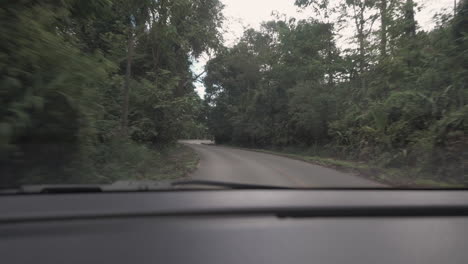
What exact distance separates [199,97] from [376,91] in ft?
30.5

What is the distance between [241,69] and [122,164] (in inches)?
1270

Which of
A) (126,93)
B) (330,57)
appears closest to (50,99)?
(126,93)

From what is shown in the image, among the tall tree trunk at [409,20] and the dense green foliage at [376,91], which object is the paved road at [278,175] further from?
the tall tree trunk at [409,20]

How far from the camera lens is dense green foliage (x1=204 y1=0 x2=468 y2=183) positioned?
922 cm

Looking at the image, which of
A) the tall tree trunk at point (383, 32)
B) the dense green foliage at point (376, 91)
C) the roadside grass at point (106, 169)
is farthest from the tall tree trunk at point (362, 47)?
the roadside grass at point (106, 169)

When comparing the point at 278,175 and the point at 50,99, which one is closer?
the point at 50,99

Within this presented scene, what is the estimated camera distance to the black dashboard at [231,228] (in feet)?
5.90

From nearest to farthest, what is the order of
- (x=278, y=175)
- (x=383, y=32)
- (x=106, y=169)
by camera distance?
(x=106, y=169)
(x=278, y=175)
(x=383, y=32)

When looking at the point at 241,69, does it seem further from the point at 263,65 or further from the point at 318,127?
the point at 318,127

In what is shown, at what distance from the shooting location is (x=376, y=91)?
589 inches

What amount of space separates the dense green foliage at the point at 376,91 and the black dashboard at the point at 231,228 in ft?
20.7

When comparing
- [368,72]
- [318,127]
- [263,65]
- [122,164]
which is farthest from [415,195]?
[263,65]

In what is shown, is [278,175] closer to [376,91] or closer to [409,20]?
[376,91]

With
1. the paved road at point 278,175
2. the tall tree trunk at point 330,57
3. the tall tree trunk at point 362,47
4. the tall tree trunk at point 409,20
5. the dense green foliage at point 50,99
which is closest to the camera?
the dense green foliage at point 50,99
